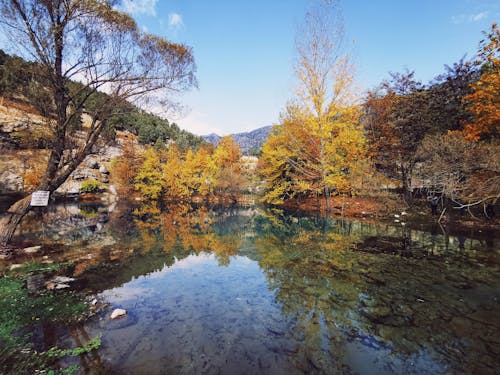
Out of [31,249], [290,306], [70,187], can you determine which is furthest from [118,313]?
[70,187]

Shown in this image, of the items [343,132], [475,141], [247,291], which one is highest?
[343,132]

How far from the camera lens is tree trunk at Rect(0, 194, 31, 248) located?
798cm

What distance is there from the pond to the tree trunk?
4.09 ft

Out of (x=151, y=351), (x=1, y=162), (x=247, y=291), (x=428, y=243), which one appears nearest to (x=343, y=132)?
(x=428, y=243)

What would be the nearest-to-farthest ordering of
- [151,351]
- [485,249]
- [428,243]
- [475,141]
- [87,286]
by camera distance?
1. [151,351]
2. [87,286]
3. [485,249]
4. [428,243]
5. [475,141]

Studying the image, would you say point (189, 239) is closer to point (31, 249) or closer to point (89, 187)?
point (31, 249)

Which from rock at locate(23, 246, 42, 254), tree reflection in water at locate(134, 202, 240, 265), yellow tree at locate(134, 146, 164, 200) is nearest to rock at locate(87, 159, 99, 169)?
yellow tree at locate(134, 146, 164, 200)

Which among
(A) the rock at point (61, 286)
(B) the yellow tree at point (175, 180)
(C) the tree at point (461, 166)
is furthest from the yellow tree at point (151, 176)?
(C) the tree at point (461, 166)

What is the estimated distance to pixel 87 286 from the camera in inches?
232

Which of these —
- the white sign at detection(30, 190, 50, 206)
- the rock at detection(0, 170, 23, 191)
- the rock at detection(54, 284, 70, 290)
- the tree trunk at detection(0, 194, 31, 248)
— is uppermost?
the rock at detection(0, 170, 23, 191)

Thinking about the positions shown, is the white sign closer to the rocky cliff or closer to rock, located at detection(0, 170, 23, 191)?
the rocky cliff

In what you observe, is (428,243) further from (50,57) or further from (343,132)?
(50,57)

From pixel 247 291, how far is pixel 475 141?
54.4 ft

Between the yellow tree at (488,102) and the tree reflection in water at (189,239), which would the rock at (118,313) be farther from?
the yellow tree at (488,102)
